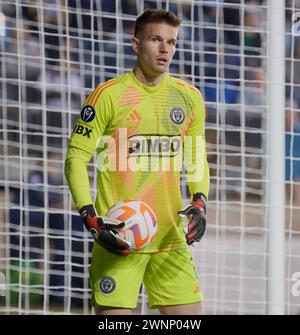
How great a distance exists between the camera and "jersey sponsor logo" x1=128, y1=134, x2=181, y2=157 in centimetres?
532

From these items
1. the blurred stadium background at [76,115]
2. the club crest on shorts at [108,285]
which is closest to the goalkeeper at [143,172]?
the club crest on shorts at [108,285]

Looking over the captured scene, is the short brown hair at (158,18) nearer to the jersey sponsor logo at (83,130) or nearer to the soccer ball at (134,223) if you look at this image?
the jersey sponsor logo at (83,130)

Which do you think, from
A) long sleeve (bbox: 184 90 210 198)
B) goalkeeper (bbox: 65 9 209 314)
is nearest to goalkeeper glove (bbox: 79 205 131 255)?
goalkeeper (bbox: 65 9 209 314)

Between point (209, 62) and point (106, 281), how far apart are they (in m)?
1.50

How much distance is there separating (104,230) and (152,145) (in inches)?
16.4

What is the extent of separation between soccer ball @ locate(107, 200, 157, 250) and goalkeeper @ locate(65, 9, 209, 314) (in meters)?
0.03

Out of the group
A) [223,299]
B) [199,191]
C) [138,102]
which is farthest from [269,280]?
[138,102]

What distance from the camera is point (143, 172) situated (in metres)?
5.35

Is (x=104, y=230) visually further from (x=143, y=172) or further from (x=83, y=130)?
(x=83, y=130)

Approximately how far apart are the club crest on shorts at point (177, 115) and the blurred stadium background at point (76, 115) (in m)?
0.86

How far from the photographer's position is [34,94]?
20.9 feet

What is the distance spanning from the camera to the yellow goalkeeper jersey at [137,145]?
5.31 m

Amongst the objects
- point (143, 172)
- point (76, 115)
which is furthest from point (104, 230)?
point (76, 115)

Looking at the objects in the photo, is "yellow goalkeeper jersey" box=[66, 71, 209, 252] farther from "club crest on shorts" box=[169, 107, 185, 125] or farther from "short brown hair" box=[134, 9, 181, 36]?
"short brown hair" box=[134, 9, 181, 36]
